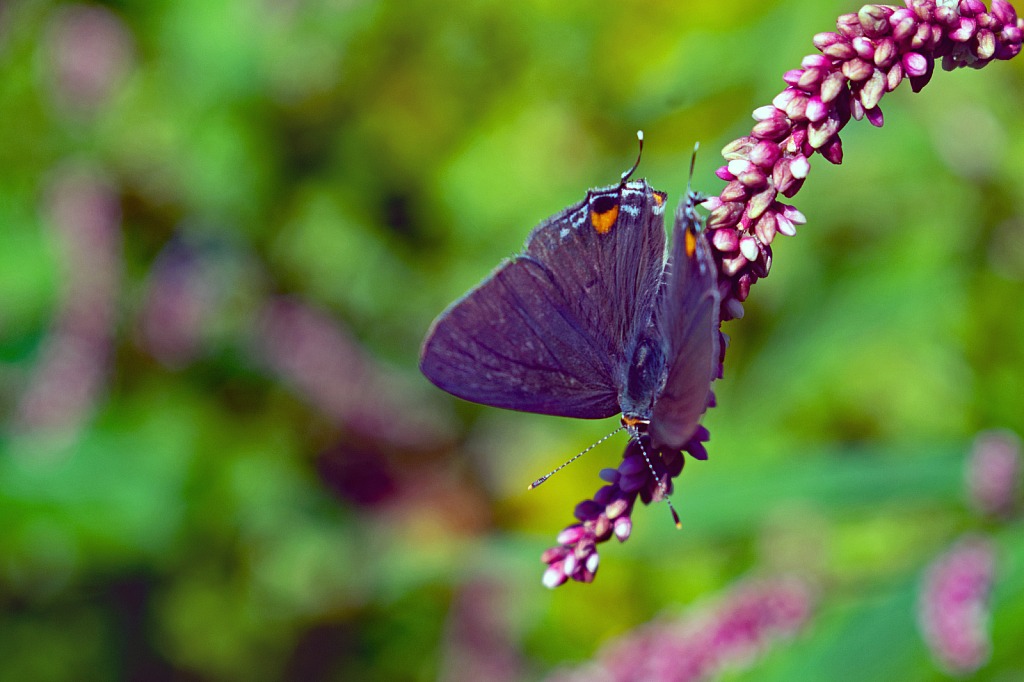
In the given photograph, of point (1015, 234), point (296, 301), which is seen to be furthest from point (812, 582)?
point (296, 301)

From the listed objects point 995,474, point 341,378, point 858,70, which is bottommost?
point 995,474

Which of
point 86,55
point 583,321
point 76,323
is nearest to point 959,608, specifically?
point 583,321

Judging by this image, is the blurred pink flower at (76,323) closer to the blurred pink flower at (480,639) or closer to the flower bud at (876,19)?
the blurred pink flower at (480,639)

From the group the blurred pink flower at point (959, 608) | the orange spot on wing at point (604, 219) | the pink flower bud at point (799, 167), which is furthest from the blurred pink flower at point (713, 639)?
the pink flower bud at point (799, 167)

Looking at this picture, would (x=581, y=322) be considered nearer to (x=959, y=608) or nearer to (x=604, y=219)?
(x=604, y=219)

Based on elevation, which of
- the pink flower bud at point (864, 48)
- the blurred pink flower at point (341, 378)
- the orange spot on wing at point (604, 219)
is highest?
the blurred pink flower at point (341, 378)

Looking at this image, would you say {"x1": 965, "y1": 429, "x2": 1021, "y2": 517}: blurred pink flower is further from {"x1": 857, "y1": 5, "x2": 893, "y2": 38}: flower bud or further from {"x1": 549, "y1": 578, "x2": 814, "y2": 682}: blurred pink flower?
{"x1": 857, "y1": 5, "x2": 893, "y2": 38}: flower bud

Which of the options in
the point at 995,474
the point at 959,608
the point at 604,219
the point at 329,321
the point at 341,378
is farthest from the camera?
the point at 329,321

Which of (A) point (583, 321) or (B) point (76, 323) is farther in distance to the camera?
(B) point (76, 323)
